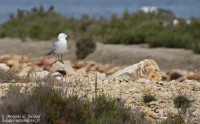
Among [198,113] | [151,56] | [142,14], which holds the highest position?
[142,14]

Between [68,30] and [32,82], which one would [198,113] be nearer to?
[32,82]

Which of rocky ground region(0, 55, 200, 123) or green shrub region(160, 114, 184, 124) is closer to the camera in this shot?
green shrub region(160, 114, 184, 124)

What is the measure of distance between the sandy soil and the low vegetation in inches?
32.0

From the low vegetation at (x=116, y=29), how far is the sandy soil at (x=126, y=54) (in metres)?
0.81

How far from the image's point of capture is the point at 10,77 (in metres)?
11.7

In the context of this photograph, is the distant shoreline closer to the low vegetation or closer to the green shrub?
the low vegetation

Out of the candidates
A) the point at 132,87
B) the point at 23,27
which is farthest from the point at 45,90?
the point at 23,27

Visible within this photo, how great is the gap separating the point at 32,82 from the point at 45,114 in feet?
7.53

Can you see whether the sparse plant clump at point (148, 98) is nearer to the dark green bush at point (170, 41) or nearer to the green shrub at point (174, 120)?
the green shrub at point (174, 120)

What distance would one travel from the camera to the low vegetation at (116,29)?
29.0 meters

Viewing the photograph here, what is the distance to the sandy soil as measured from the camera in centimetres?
2506

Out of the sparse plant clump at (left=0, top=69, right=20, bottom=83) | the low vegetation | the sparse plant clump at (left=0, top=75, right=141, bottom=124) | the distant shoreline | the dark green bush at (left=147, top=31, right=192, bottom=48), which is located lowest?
the sparse plant clump at (left=0, top=75, right=141, bottom=124)

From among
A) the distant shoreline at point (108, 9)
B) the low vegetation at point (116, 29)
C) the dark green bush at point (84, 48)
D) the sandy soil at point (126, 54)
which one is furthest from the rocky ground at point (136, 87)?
the distant shoreline at point (108, 9)

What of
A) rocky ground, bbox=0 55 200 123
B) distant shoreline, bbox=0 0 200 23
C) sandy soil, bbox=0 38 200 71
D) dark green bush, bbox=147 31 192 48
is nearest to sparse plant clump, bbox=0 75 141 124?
rocky ground, bbox=0 55 200 123
